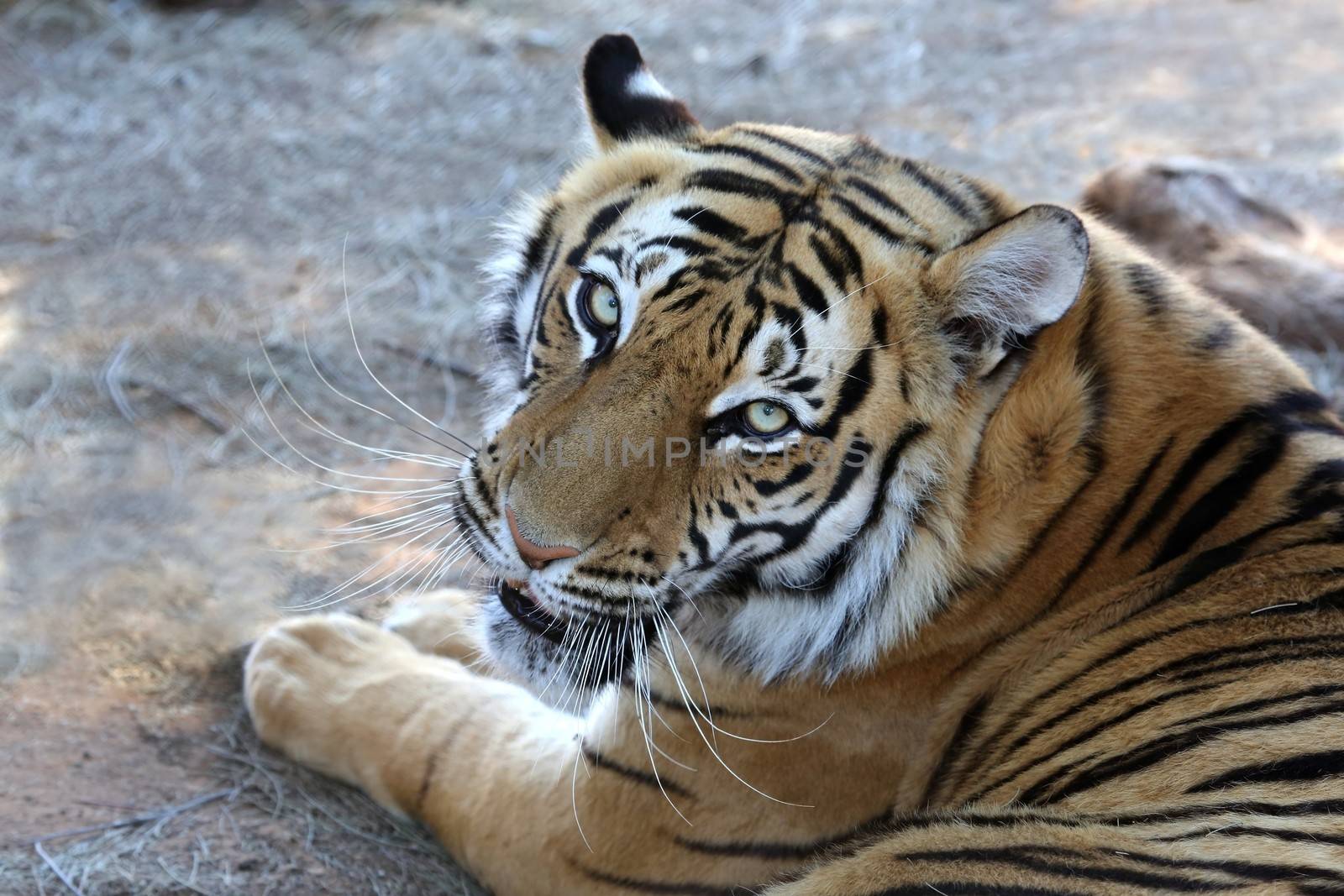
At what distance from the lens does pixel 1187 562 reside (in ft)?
6.32

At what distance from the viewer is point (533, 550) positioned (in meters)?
1.86

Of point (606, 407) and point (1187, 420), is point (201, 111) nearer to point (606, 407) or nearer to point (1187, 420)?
point (606, 407)

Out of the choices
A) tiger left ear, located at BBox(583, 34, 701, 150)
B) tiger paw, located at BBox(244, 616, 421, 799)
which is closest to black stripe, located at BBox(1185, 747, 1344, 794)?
tiger left ear, located at BBox(583, 34, 701, 150)

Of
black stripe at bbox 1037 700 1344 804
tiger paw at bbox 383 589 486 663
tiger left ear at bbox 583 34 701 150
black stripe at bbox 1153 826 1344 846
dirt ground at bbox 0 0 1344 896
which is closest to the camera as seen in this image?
black stripe at bbox 1153 826 1344 846

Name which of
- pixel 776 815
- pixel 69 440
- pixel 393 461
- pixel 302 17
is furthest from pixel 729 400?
pixel 302 17

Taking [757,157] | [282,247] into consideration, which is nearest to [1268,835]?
[757,157]

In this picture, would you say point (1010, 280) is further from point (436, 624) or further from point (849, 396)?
point (436, 624)

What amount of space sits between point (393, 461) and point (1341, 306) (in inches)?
111

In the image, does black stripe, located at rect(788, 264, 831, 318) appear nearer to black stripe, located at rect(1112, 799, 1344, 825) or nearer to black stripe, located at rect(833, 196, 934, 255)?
black stripe, located at rect(833, 196, 934, 255)

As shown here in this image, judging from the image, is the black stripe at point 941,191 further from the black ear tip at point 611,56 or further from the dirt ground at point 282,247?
the dirt ground at point 282,247

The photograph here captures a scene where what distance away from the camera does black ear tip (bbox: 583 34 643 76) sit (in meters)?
2.35

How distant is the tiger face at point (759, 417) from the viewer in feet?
6.12

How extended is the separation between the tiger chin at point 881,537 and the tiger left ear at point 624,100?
134 mm

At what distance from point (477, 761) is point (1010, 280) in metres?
1.24
